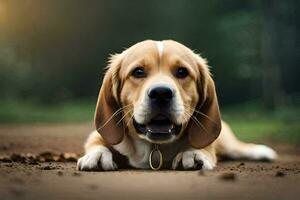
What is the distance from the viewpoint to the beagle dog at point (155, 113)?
19.1ft

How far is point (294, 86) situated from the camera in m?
24.2

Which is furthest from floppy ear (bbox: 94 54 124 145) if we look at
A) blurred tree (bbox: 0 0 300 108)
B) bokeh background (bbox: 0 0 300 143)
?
blurred tree (bbox: 0 0 300 108)

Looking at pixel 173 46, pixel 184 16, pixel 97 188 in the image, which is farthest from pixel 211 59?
pixel 97 188

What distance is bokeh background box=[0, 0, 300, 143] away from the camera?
2258 centimetres

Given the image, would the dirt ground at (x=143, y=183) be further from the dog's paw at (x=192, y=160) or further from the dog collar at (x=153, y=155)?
the dog collar at (x=153, y=155)

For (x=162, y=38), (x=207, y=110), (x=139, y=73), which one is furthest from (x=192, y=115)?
(x=162, y=38)

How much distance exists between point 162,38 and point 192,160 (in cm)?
1971

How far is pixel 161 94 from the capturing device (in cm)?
567

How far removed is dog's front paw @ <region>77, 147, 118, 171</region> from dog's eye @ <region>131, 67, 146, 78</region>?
28.1 inches

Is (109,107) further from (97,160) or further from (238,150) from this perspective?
(238,150)

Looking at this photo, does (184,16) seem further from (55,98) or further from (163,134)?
(163,134)

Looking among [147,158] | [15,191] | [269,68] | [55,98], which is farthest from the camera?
[55,98]

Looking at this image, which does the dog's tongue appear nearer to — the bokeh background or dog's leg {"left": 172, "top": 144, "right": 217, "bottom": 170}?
dog's leg {"left": 172, "top": 144, "right": 217, "bottom": 170}

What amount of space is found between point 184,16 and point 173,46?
20.7 m
